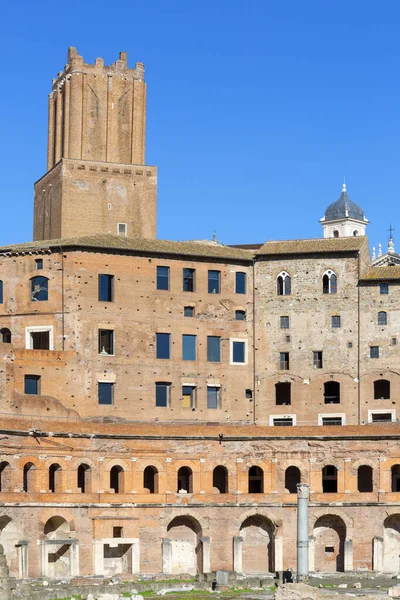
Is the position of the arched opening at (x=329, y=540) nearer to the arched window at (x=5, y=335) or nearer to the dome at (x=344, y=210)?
the arched window at (x=5, y=335)

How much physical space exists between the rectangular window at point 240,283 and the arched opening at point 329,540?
14432mm

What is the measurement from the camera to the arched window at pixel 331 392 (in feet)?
267

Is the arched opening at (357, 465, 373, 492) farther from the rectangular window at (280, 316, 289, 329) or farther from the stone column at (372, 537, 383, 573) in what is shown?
the rectangular window at (280, 316, 289, 329)

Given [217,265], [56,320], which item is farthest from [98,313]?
[217,265]

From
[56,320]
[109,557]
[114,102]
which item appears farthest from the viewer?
[114,102]

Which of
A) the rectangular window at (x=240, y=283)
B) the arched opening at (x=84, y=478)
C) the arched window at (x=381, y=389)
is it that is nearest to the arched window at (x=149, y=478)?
the arched opening at (x=84, y=478)

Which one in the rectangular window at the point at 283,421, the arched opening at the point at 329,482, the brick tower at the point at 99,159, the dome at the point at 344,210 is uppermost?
the dome at the point at 344,210

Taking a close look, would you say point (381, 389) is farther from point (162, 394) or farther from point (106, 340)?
point (106, 340)

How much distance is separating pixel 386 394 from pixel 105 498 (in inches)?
701

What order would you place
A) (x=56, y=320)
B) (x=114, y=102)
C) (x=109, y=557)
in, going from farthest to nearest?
(x=114, y=102)
(x=56, y=320)
(x=109, y=557)

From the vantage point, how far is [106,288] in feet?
260

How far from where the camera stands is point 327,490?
79.5m

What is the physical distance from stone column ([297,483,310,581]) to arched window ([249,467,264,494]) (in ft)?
39.8

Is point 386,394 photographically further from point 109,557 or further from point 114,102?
point 114,102
